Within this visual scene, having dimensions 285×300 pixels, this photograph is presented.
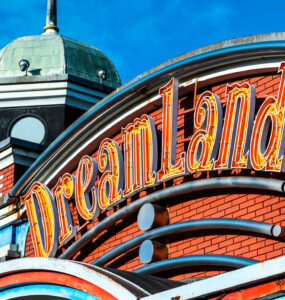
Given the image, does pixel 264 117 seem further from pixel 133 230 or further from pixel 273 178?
pixel 133 230

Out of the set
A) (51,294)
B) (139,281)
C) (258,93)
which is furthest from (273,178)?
(51,294)

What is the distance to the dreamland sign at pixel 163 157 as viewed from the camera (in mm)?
12477

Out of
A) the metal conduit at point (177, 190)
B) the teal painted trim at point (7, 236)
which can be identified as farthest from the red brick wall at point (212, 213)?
the teal painted trim at point (7, 236)

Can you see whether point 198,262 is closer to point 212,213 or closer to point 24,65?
point 212,213

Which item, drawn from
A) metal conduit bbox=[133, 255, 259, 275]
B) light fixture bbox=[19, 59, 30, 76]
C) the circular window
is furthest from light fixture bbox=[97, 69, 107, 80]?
metal conduit bbox=[133, 255, 259, 275]

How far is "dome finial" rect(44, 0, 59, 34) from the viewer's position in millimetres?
25719

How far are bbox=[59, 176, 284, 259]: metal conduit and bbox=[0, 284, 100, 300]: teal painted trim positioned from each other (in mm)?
2575

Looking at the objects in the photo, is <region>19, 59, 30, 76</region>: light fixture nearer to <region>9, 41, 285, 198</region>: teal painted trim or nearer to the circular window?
the circular window

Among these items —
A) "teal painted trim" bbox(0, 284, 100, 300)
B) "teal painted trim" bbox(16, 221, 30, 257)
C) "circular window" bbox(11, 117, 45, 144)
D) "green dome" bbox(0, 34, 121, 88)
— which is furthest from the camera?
"green dome" bbox(0, 34, 121, 88)

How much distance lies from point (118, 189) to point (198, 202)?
1.76 meters

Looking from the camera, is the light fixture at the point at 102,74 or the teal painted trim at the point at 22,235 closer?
the teal painted trim at the point at 22,235

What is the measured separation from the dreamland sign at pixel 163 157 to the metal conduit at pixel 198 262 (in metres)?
1.30

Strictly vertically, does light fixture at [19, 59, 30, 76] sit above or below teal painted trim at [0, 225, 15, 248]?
above

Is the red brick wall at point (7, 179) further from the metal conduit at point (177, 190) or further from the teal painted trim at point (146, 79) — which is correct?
the metal conduit at point (177, 190)
